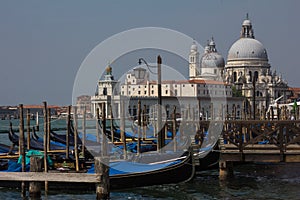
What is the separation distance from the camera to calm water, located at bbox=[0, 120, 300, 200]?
9.41m

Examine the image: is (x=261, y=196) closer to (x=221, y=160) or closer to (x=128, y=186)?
(x=221, y=160)

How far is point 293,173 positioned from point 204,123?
2.10m

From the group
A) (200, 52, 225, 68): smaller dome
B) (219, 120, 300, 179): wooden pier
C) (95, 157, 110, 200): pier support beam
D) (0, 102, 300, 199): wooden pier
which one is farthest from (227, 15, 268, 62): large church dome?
(95, 157, 110, 200): pier support beam

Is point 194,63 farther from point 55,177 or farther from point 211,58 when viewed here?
point 55,177

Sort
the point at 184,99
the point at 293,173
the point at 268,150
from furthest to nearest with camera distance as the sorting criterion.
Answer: the point at 184,99, the point at 293,173, the point at 268,150

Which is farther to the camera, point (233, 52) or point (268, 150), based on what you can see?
point (233, 52)

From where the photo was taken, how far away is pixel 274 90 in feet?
202

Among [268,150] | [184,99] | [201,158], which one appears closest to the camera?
[268,150]

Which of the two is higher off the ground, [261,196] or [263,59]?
[263,59]

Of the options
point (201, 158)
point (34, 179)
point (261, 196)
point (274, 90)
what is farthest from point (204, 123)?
point (274, 90)

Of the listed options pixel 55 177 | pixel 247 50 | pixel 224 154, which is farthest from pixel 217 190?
pixel 247 50

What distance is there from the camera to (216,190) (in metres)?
10.0

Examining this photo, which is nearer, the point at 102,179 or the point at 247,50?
the point at 102,179

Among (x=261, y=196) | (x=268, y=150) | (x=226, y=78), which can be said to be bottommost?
(x=261, y=196)
